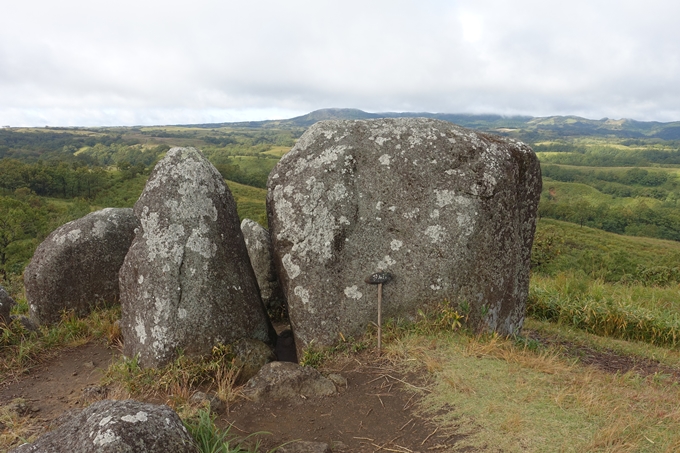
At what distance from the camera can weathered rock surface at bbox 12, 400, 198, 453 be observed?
12.0 ft

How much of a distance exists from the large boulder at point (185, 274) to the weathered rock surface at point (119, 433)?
293 cm

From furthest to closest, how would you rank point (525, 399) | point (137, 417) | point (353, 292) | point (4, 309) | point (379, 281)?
point (4, 309) → point (353, 292) → point (379, 281) → point (525, 399) → point (137, 417)

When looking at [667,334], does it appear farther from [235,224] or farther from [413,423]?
[235,224]

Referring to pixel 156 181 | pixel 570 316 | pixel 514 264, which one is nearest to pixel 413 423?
pixel 514 264

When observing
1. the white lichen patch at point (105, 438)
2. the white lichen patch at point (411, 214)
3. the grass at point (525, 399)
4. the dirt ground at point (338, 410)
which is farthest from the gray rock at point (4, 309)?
the white lichen patch at point (411, 214)

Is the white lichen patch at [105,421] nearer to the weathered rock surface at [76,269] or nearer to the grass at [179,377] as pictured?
the grass at [179,377]

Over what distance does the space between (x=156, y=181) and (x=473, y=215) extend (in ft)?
16.6

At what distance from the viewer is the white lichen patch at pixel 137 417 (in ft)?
12.5

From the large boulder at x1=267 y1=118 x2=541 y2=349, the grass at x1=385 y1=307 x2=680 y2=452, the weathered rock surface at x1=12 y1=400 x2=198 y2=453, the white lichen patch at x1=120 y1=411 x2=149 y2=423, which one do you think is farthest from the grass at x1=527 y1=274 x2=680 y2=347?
the white lichen patch at x1=120 y1=411 x2=149 y2=423

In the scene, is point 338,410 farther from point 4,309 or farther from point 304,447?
point 4,309

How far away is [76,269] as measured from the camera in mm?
9820

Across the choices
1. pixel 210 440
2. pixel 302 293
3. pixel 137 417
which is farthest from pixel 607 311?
pixel 137 417

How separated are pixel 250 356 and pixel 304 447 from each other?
257 centimetres

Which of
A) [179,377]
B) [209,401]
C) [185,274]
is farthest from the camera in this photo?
[185,274]
